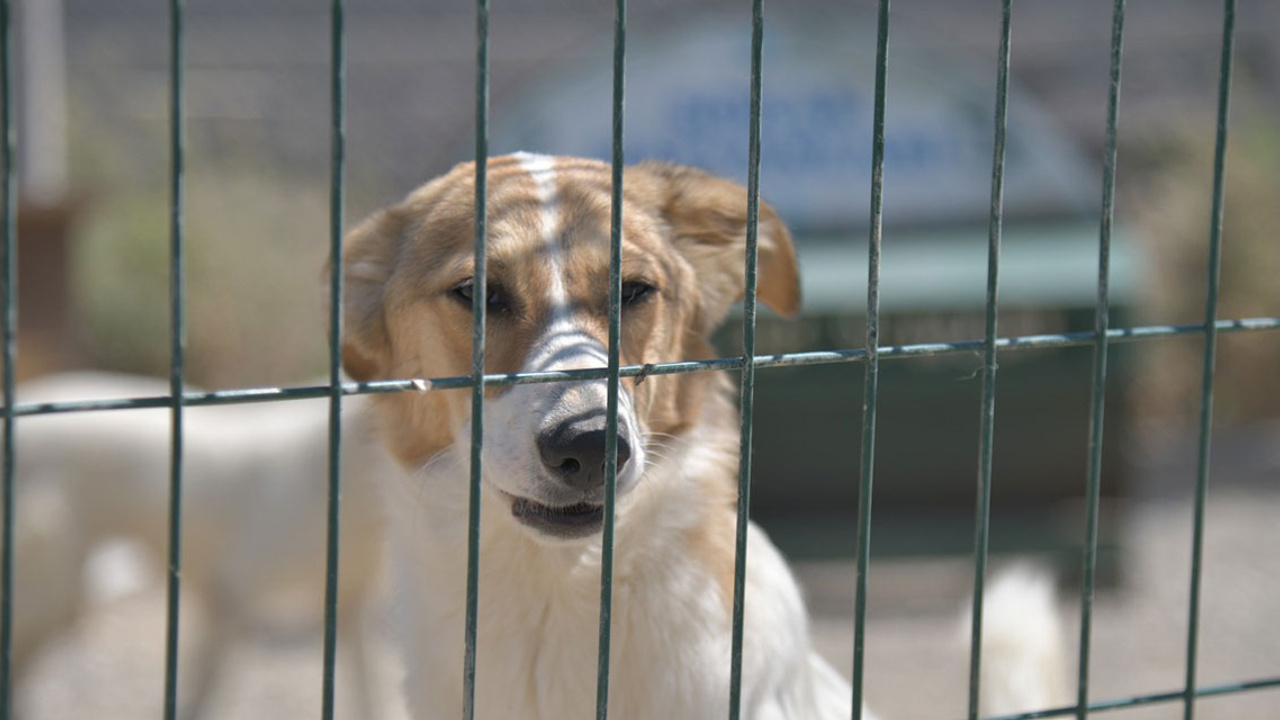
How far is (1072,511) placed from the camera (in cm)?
639

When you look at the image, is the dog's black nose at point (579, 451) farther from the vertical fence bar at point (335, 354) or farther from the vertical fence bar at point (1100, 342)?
the vertical fence bar at point (1100, 342)

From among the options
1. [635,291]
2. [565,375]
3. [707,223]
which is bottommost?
[565,375]

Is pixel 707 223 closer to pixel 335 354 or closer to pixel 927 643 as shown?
pixel 335 354

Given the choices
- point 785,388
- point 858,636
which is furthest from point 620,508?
point 785,388

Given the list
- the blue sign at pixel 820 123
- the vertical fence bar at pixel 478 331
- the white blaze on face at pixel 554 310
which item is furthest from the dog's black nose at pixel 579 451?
the blue sign at pixel 820 123

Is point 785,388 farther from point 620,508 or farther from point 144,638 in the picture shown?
point 620,508

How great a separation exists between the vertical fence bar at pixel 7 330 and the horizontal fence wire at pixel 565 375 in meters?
0.04

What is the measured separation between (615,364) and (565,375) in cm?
6

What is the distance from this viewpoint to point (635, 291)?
8.06 feet

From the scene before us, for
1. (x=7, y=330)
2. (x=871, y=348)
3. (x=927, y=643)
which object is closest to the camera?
(x=7, y=330)

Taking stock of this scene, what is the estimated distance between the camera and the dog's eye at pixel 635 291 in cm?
244

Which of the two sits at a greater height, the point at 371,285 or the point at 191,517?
the point at 371,285

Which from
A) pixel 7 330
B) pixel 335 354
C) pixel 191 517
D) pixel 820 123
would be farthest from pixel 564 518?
pixel 820 123

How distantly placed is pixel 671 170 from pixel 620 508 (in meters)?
0.92
